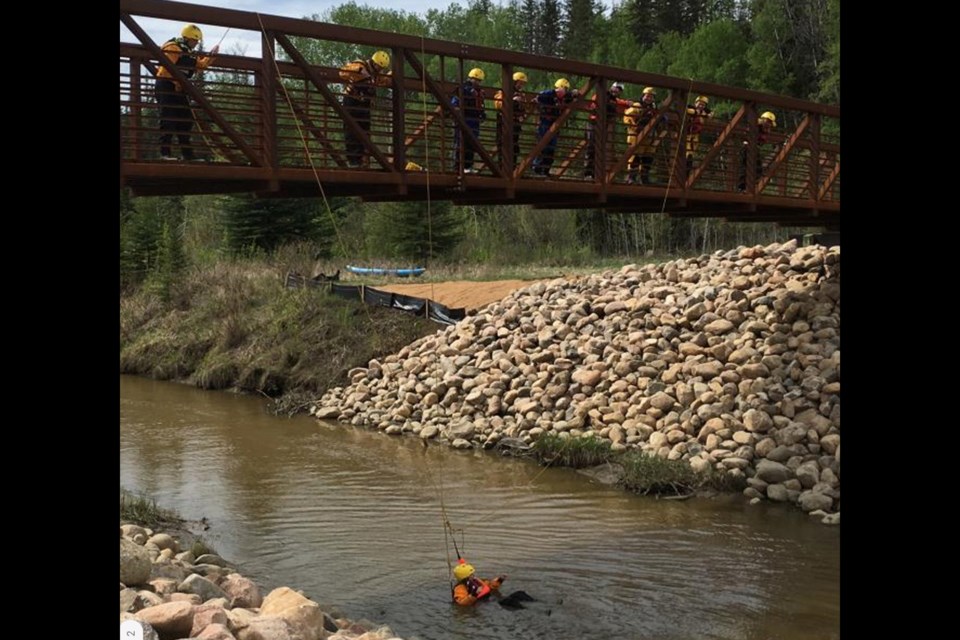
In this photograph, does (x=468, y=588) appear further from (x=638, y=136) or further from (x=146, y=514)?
(x=638, y=136)

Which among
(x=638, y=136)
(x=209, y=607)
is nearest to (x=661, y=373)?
(x=638, y=136)

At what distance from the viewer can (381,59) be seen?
12.1 metres

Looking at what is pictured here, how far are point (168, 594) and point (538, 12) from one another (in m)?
66.6

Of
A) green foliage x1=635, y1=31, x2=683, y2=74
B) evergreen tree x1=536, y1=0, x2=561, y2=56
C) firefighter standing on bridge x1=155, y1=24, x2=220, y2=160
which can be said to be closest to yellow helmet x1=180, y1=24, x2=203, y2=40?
firefighter standing on bridge x1=155, y1=24, x2=220, y2=160

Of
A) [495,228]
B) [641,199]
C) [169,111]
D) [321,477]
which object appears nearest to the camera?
[169,111]

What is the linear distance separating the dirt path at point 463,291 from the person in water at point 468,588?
493 inches

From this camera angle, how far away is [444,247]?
3397 centimetres

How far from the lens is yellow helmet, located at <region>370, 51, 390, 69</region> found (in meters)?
12.0

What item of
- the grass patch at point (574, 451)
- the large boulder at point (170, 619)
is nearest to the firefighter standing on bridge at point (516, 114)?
the grass patch at point (574, 451)

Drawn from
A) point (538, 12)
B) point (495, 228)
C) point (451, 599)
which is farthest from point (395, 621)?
point (538, 12)

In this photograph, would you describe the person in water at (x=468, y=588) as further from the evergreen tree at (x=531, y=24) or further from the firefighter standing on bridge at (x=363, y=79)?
the evergreen tree at (x=531, y=24)

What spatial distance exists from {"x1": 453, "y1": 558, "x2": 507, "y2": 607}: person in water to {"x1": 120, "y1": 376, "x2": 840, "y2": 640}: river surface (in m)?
0.09
